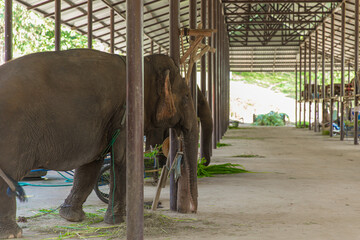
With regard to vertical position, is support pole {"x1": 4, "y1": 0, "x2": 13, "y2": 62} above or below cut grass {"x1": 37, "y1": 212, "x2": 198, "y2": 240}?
above

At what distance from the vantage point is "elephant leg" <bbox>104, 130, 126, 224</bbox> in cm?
508

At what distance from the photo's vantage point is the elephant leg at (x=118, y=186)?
200 inches

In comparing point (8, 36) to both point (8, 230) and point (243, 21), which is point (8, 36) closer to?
point (8, 230)

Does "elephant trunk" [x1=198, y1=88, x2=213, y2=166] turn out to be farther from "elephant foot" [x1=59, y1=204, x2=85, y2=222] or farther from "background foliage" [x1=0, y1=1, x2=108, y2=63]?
"background foliage" [x1=0, y1=1, x2=108, y2=63]

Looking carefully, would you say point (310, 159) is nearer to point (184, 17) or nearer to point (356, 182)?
point (356, 182)

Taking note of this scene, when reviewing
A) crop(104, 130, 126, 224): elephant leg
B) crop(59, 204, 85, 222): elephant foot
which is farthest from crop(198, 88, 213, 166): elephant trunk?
crop(59, 204, 85, 222): elephant foot

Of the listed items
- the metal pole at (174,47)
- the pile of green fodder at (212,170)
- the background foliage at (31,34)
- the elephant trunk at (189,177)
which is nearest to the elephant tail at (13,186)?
the elephant trunk at (189,177)

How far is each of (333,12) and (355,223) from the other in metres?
20.4

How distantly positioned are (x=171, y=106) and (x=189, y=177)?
91 cm

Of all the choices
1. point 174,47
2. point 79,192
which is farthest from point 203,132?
point 79,192

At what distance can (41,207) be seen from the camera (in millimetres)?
6027

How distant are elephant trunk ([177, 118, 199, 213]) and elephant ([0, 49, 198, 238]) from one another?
0.6 inches

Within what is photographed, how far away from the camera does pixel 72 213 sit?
5.29 m

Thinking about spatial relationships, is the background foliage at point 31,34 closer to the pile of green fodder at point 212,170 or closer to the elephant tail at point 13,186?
the pile of green fodder at point 212,170
